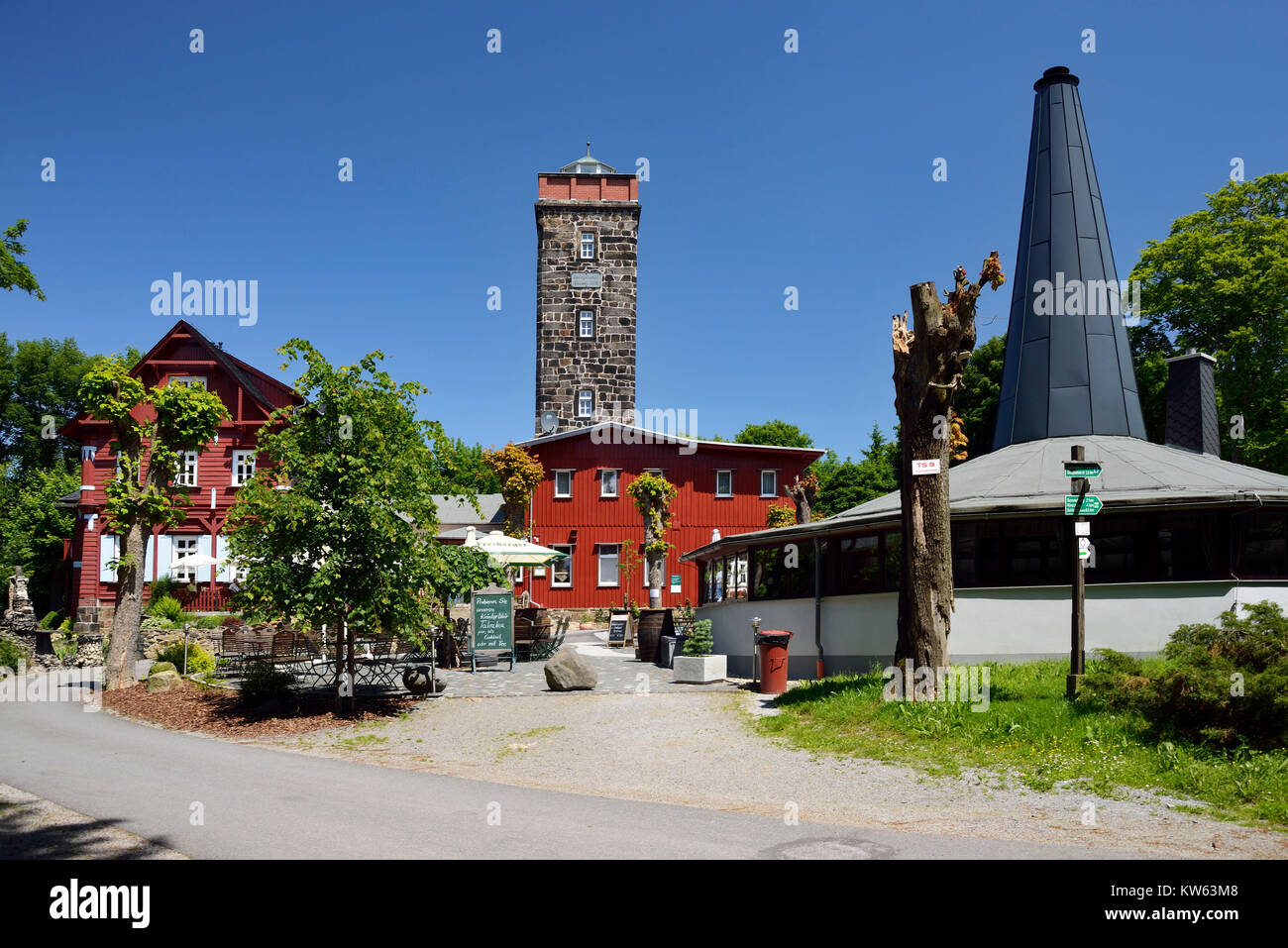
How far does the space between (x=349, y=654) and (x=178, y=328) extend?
27.0 m

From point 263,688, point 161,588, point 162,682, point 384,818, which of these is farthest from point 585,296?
point 384,818

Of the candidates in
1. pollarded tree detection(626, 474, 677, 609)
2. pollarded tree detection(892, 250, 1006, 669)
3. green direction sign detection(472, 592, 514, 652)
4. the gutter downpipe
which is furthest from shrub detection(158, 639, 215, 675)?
pollarded tree detection(892, 250, 1006, 669)

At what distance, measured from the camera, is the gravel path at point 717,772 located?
23.7ft

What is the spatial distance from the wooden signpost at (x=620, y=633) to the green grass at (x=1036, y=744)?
14.3 metres

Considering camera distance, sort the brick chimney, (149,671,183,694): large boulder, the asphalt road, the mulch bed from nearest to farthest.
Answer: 1. the asphalt road
2. the mulch bed
3. (149,671,183,694): large boulder
4. the brick chimney

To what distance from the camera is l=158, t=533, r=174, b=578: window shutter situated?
3444 cm

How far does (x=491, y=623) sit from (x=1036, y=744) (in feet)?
39.6

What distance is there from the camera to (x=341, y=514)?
43.8 ft

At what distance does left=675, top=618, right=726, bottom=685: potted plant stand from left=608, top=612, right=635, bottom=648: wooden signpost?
9.27 meters

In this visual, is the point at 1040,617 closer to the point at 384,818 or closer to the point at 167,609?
the point at 384,818

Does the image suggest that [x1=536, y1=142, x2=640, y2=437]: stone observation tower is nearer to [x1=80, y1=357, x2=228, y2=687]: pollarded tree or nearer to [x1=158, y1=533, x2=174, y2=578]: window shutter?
[x1=158, y1=533, x2=174, y2=578]: window shutter

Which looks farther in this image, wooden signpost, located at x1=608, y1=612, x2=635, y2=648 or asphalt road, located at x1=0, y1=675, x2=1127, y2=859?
wooden signpost, located at x1=608, y1=612, x2=635, y2=648

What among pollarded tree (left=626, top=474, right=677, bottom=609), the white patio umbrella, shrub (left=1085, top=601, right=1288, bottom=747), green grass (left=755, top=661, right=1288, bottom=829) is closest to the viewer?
green grass (left=755, top=661, right=1288, bottom=829)

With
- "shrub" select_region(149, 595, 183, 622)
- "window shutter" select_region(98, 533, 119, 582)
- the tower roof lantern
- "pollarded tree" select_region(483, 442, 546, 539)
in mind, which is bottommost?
"shrub" select_region(149, 595, 183, 622)
